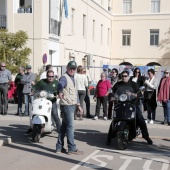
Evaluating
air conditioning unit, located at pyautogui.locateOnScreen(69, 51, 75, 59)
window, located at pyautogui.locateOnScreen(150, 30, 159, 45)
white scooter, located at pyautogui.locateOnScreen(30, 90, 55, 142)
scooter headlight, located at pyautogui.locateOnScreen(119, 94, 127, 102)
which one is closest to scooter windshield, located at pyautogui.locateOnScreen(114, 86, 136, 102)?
scooter headlight, located at pyautogui.locateOnScreen(119, 94, 127, 102)

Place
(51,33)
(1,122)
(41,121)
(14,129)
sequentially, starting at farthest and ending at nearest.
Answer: (51,33) → (1,122) → (14,129) → (41,121)

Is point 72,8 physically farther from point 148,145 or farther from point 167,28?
point 148,145

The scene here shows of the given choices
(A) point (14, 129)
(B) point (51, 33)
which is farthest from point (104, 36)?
(A) point (14, 129)

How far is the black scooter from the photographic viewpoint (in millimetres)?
8789

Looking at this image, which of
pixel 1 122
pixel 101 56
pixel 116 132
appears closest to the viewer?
pixel 116 132

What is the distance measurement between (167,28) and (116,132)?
34742mm

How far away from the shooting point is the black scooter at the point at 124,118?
879 centimetres

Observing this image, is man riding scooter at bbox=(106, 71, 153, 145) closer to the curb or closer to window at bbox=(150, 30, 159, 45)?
the curb

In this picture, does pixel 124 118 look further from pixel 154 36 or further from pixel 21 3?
pixel 154 36

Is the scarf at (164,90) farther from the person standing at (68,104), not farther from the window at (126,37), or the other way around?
the window at (126,37)

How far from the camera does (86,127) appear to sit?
12.3 meters

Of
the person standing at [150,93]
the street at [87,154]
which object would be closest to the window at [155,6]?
the person standing at [150,93]

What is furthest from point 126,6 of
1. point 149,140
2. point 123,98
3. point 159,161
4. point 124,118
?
point 159,161

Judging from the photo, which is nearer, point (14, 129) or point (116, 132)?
point (116, 132)
